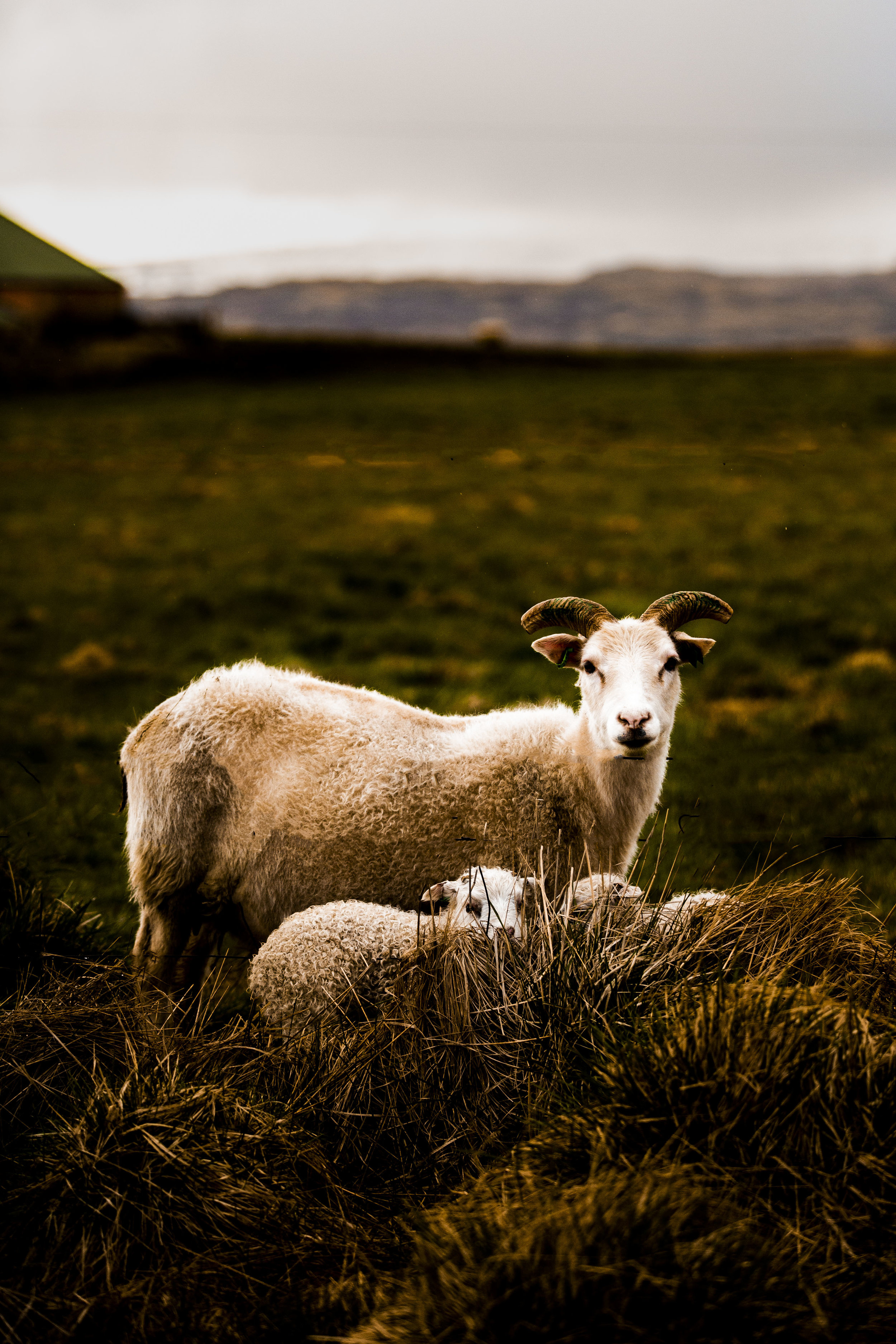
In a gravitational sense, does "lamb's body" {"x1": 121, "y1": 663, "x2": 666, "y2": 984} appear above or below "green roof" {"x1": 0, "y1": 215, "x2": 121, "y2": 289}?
below

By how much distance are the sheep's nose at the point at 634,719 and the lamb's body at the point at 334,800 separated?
0.52m

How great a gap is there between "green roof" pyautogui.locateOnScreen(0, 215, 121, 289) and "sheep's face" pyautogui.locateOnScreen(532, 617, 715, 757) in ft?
134

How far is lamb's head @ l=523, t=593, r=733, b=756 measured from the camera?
15.0 ft

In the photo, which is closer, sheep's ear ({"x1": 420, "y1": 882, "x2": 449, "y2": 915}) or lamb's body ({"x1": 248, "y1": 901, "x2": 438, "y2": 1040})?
lamb's body ({"x1": 248, "y1": 901, "x2": 438, "y2": 1040})

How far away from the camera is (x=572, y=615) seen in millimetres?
5156

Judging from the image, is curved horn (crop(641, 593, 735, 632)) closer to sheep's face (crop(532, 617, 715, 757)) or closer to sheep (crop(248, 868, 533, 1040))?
sheep's face (crop(532, 617, 715, 757))

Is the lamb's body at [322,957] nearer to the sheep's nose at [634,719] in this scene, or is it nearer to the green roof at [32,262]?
the sheep's nose at [634,719]

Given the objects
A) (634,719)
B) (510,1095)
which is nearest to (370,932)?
(510,1095)

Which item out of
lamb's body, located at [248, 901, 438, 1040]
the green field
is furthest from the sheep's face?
lamb's body, located at [248, 901, 438, 1040]

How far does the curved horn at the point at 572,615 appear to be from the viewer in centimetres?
512

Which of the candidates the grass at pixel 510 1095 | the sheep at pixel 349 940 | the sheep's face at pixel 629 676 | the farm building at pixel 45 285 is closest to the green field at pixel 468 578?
the grass at pixel 510 1095

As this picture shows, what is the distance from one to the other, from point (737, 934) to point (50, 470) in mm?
24623

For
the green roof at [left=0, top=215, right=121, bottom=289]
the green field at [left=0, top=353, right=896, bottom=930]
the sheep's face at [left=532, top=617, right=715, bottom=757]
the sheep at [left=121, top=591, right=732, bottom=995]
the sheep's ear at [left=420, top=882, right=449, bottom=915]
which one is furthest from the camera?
the green roof at [left=0, top=215, right=121, bottom=289]

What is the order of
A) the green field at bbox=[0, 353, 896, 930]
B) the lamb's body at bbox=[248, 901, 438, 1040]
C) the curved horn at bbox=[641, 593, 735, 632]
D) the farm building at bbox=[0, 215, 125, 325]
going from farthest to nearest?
the farm building at bbox=[0, 215, 125, 325] < the green field at bbox=[0, 353, 896, 930] < the curved horn at bbox=[641, 593, 735, 632] < the lamb's body at bbox=[248, 901, 438, 1040]
